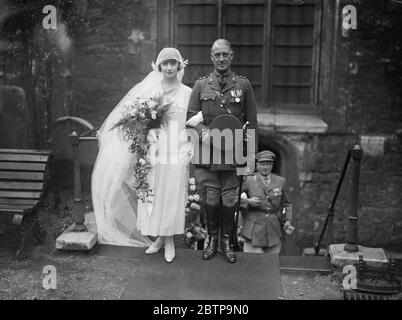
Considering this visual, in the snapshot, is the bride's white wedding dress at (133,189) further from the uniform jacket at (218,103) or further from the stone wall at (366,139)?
the stone wall at (366,139)

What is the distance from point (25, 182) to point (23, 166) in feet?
0.60

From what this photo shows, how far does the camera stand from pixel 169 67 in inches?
199

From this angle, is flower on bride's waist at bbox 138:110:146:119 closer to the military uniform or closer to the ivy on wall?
the military uniform

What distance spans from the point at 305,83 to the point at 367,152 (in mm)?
1303

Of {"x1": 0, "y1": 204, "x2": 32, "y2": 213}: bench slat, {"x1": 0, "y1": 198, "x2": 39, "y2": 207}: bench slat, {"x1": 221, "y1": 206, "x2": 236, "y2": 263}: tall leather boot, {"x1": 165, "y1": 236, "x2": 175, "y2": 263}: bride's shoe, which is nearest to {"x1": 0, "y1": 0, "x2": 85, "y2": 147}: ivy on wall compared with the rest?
{"x1": 0, "y1": 198, "x2": 39, "y2": 207}: bench slat

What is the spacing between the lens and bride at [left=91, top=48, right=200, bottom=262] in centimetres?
522

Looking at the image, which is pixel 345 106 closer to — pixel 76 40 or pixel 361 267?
pixel 361 267

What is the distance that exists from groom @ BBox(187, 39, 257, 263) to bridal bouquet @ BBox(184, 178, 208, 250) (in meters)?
1.09

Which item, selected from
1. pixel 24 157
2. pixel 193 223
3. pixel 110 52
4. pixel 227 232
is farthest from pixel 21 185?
pixel 110 52

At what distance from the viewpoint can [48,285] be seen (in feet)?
16.6

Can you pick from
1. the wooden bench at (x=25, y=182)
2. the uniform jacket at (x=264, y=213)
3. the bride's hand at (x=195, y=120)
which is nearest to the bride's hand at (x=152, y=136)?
the bride's hand at (x=195, y=120)

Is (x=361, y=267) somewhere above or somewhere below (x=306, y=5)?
below

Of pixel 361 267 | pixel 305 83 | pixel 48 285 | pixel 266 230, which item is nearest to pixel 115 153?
pixel 48 285

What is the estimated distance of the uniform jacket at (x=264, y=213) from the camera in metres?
5.98
